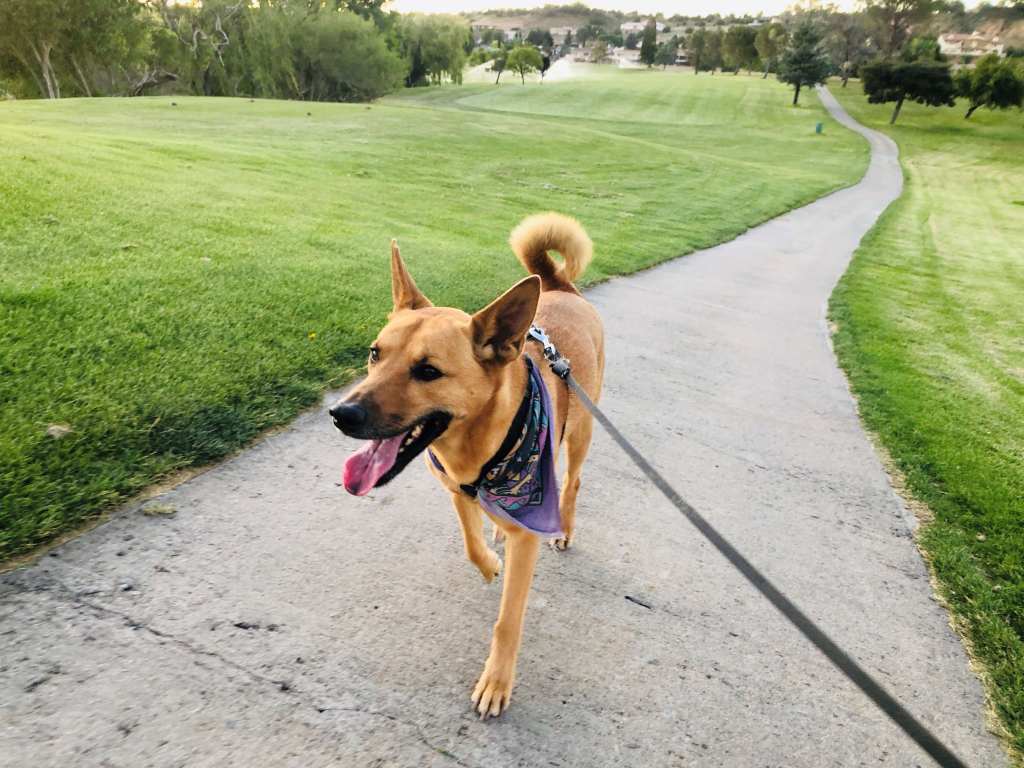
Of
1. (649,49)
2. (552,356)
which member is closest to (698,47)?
(649,49)

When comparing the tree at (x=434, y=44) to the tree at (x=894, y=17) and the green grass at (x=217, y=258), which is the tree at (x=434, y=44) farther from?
the green grass at (x=217, y=258)

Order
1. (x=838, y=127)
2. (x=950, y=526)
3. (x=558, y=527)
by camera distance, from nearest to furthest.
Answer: (x=558, y=527) → (x=950, y=526) → (x=838, y=127)

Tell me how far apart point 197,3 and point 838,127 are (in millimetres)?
59333

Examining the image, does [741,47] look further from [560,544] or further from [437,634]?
[437,634]

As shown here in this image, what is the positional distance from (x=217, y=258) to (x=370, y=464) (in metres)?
5.68

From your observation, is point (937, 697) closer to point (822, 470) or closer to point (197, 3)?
point (822, 470)

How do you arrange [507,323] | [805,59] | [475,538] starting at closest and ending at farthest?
[507,323] → [475,538] → [805,59]

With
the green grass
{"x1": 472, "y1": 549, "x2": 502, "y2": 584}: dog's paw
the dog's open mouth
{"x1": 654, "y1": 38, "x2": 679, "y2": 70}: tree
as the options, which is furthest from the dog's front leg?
{"x1": 654, "y1": 38, "x2": 679, "y2": 70}: tree

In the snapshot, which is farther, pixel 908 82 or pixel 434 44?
pixel 434 44

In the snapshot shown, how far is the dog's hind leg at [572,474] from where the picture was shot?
12.1 feet

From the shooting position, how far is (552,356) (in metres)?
3.34

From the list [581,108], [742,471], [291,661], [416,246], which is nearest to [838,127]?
[581,108]

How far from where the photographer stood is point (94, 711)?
2219 millimetres

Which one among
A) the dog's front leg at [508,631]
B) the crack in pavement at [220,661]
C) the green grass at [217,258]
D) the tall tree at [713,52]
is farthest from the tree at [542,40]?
the crack in pavement at [220,661]
